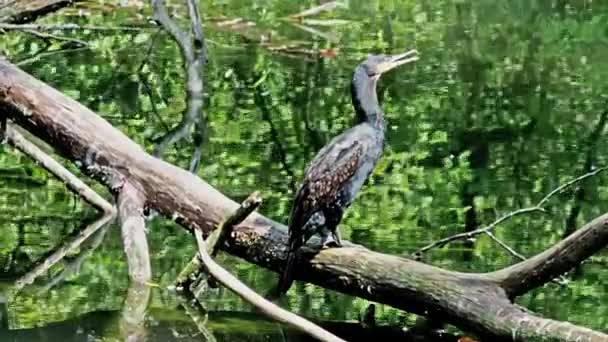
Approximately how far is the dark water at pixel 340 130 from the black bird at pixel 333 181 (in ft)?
2.04

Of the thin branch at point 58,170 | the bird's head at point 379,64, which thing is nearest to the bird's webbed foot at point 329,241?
the bird's head at point 379,64

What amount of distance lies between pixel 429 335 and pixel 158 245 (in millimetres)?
1765

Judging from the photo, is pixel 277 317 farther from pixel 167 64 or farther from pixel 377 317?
pixel 167 64

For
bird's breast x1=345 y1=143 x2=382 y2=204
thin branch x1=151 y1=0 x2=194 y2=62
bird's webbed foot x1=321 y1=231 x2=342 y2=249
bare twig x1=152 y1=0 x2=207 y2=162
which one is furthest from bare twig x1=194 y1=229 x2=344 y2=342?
thin branch x1=151 y1=0 x2=194 y2=62

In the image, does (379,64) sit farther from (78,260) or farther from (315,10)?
(315,10)

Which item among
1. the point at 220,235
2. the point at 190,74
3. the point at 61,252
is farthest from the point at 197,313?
the point at 190,74

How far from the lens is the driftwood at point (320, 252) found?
3.74 metres

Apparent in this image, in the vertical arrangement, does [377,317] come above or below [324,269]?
below

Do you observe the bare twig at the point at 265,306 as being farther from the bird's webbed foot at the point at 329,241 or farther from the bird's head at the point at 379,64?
the bird's head at the point at 379,64

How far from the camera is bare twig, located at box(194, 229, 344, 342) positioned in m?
3.50

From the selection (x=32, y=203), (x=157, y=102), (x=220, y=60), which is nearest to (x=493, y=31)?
(x=220, y=60)

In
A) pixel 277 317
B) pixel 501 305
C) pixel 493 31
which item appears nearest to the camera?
pixel 277 317

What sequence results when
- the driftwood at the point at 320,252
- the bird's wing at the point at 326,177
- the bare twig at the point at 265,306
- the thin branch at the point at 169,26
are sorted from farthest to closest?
1. the thin branch at the point at 169,26
2. the bird's wing at the point at 326,177
3. the driftwood at the point at 320,252
4. the bare twig at the point at 265,306

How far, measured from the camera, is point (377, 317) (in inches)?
197
